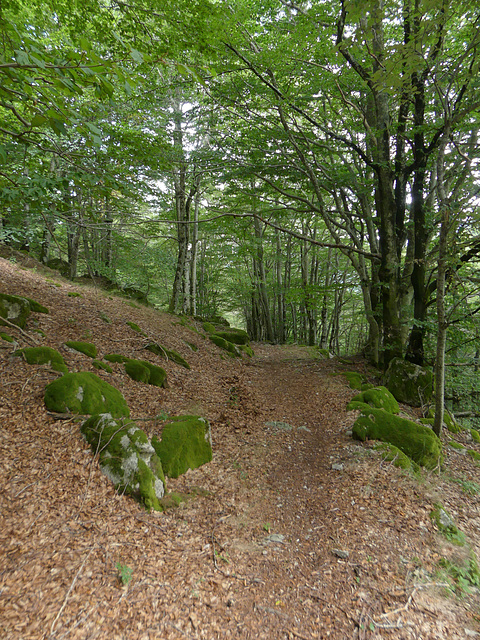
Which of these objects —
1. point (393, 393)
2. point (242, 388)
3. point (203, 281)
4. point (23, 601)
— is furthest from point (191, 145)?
point (23, 601)

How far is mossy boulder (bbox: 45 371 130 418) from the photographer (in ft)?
13.9

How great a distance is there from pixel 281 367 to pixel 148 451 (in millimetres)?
7651

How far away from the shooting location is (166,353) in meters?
8.38

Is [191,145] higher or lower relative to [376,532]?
higher

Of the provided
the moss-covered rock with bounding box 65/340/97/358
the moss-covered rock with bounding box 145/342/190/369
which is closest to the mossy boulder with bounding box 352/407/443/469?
the moss-covered rock with bounding box 145/342/190/369

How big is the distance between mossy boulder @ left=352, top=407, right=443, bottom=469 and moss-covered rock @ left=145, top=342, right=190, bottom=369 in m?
4.81

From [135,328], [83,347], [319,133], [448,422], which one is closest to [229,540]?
[83,347]

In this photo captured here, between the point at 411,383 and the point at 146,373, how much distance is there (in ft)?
22.2

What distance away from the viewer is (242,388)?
330 inches

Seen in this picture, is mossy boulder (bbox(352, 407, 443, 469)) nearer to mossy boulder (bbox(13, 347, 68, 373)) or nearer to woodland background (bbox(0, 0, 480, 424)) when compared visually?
woodland background (bbox(0, 0, 480, 424))

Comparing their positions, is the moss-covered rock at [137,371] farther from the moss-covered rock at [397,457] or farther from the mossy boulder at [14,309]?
the moss-covered rock at [397,457]

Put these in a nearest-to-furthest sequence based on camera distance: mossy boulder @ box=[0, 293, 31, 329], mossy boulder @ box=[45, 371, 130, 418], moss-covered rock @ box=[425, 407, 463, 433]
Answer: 1. mossy boulder @ box=[45, 371, 130, 418]
2. mossy boulder @ box=[0, 293, 31, 329]
3. moss-covered rock @ box=[425, 407, 463, 433]

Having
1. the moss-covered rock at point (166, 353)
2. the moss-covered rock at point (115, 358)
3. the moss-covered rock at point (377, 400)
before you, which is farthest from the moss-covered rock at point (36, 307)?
the moss-covered rock at point (377, 400)

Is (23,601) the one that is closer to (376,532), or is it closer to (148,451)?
(148,451)
